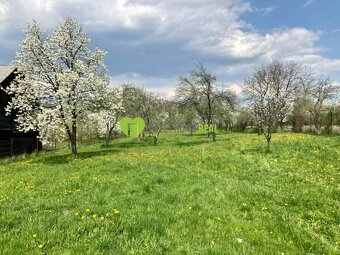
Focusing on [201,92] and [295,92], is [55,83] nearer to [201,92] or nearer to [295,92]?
[201,92]

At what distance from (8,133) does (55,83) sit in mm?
13189

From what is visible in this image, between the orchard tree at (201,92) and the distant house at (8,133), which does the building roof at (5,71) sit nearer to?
the distant house at (8,133)

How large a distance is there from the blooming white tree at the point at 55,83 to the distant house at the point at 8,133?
769cm

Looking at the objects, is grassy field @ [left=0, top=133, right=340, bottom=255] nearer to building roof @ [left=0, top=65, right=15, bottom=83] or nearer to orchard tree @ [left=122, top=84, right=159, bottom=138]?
building roof @ [left=0, top=65, right=15, bottom=83]

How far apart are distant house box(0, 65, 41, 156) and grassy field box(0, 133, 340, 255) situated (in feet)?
70.3

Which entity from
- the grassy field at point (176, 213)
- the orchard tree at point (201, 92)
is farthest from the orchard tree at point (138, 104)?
the grassy field at point (176, 213)

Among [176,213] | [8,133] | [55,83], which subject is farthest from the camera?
[8,133]

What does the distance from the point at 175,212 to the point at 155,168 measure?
806cm

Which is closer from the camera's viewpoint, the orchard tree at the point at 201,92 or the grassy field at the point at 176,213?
the grassy field at the point at 176,213

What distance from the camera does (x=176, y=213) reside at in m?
8.94

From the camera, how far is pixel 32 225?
306 inches

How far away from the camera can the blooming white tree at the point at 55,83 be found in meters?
26.9

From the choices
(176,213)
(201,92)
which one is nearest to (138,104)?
(201,92)

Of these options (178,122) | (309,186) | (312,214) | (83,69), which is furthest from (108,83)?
(178,122)
